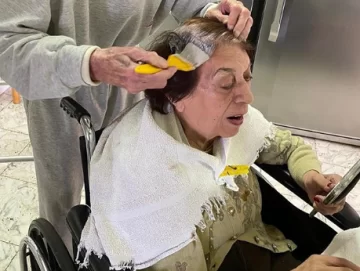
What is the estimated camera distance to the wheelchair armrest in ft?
3.65

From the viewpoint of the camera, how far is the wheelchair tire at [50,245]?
1.03 m

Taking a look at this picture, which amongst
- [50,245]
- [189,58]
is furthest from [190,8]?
[50,245]

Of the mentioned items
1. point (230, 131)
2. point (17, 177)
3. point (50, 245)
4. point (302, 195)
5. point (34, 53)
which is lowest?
point (17, 177)

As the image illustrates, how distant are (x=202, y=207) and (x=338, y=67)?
55.8 inches

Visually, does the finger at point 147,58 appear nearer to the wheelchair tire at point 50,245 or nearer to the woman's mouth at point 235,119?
the woman's mouth at point 235,119

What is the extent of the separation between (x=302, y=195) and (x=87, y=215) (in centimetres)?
49

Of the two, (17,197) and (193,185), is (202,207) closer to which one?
(193,185)

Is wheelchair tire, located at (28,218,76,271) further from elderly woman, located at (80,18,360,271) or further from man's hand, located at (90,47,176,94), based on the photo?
man's hand, located at (90,47,176,94)

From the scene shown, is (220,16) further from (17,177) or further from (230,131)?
(17,177)

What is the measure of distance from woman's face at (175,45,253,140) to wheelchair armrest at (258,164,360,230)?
209 mm

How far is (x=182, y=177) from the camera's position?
1.06 meters

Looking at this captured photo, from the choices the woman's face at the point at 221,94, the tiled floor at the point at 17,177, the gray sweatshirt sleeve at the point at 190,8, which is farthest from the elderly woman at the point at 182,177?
the tiled floor at the point at 17,177

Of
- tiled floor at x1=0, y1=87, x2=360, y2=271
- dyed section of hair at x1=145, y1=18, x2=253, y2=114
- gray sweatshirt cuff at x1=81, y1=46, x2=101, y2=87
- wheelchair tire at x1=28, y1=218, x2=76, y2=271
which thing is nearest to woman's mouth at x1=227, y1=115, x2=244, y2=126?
dyed section of hair at x1=145, y1=18, x2=253, y2=114

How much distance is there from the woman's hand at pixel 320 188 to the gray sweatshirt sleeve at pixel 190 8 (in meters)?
0.45
